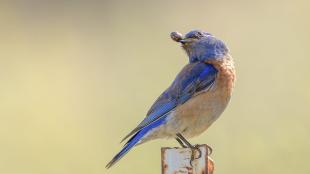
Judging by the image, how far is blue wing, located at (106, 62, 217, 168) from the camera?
8.51m

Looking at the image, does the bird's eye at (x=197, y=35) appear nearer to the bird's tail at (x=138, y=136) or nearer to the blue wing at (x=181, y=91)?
the blue wing at (x=181, y=91)

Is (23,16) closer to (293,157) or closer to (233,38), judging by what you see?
(233,38)

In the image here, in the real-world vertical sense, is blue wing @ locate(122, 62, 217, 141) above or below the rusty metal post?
above

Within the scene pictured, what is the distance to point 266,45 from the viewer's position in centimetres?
1309

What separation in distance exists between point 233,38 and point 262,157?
3343 mm

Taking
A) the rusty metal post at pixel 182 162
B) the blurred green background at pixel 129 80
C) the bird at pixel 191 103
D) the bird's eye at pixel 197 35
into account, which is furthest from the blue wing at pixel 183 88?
the rusty metal post at pixel 182 162

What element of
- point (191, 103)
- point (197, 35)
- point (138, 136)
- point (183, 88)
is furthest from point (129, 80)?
point (138, 136)

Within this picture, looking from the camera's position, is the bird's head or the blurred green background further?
the blurred green background

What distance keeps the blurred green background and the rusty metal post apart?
11.3 feet

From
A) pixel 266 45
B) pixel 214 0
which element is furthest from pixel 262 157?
pixel 214 0

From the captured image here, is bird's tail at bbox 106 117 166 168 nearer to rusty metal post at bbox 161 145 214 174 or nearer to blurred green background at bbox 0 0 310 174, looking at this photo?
rusty metal post at bbox 161 145 214 174

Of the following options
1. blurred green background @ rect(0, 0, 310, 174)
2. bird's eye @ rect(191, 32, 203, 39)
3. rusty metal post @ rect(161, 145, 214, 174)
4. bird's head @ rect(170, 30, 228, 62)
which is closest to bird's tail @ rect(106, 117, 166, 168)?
bird's head @ rect(170, 30, 228, 62)

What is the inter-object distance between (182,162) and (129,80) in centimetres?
593

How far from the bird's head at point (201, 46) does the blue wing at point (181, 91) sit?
0.13 m
